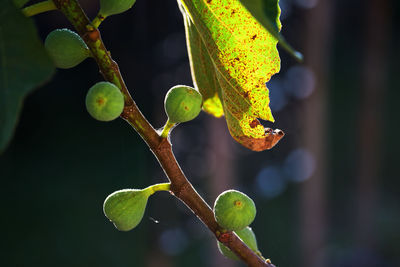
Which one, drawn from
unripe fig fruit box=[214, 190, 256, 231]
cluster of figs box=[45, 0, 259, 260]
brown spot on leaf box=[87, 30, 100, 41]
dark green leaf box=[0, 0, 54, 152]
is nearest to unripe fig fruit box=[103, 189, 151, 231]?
cluster of figs box=[45, 0, 259, 260]

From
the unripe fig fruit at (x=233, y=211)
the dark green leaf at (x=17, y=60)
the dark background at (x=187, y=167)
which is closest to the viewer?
the dark green leaf at (x=17, y=60)

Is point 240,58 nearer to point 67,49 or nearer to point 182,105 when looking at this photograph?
point 182,105

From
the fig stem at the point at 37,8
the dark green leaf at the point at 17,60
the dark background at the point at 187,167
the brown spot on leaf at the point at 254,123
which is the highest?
the dark green leaf at the point at 17,60

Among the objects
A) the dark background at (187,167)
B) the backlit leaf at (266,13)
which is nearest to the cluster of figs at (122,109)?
the backlit leaf at (266,13)

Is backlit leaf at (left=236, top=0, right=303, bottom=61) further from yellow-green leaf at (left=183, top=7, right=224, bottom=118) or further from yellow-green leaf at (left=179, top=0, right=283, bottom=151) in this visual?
yellow-green leaf at (left=183, top=7, right=224, bottom=118)

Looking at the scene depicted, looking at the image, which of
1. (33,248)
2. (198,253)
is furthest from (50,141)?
(198,253)

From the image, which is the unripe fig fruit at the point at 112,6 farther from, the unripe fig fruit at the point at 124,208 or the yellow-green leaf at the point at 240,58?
the unripe fig fruit at the point at 124,208

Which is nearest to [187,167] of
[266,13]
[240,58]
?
[240,58]
